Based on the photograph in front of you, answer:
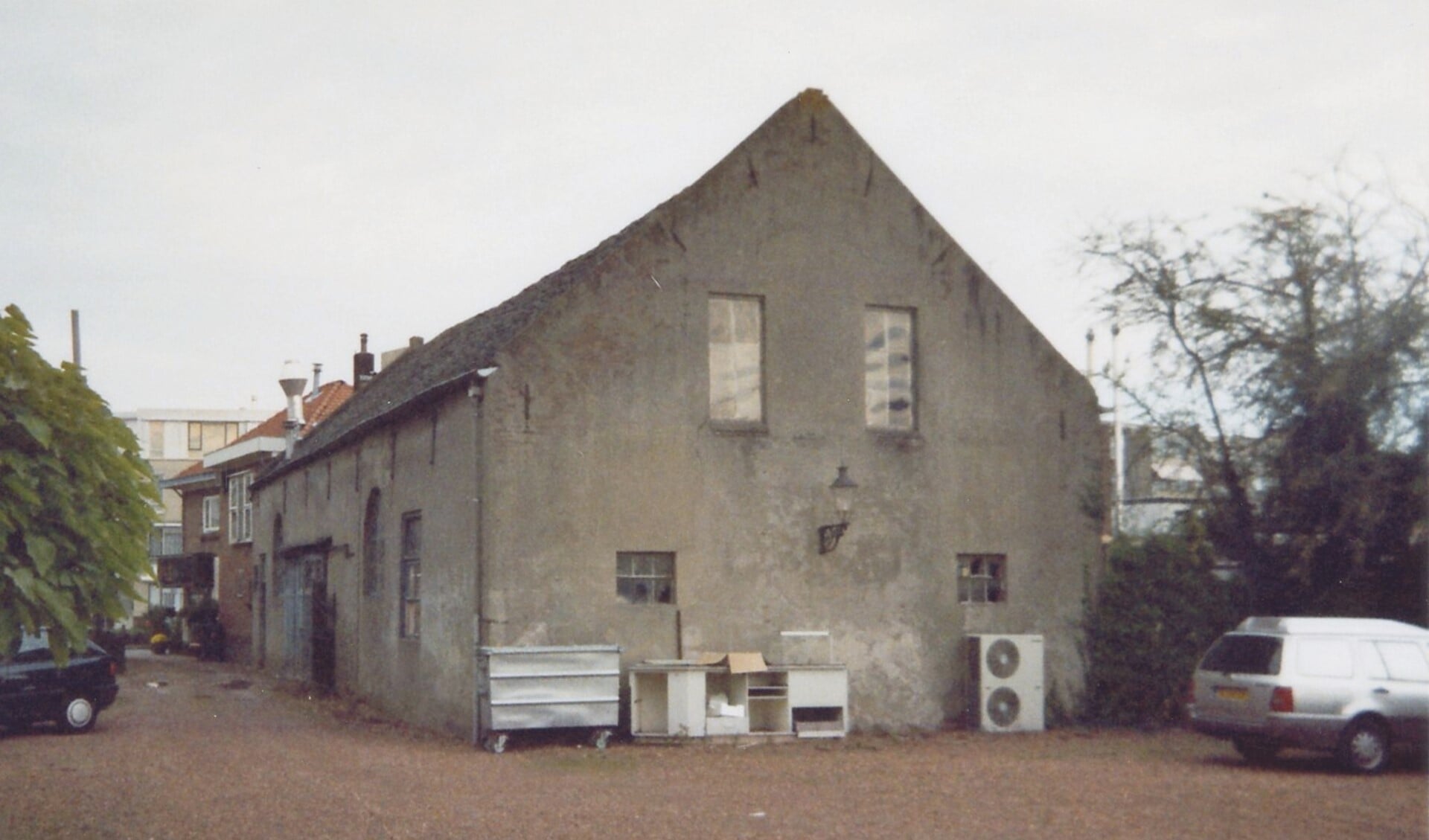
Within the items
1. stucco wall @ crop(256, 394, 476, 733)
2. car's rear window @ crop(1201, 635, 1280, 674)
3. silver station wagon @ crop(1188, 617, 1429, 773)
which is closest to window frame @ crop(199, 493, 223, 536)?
stucco wall @ crop(256, 394, 476, 733)

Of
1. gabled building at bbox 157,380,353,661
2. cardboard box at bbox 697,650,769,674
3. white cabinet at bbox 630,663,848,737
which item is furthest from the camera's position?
gabled building at bbox 157,380,353,661

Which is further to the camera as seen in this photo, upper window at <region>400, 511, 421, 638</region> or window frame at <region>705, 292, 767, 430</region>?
upper window at <region>400, 511, 421, 638</region>

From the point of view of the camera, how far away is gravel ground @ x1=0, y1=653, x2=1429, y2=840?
40.7ft

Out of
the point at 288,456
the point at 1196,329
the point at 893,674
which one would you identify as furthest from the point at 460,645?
the point at 288,456

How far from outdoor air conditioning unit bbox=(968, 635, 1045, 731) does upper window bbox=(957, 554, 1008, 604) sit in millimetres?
769

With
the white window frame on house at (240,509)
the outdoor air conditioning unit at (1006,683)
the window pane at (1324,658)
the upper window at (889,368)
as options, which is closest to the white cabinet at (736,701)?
the outdoor air conditioning unit at (1006,683)

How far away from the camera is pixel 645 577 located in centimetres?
1986

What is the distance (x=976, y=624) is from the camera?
70.9ft

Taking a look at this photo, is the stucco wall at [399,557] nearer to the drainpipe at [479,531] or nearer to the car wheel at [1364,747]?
the drainpipe at [479,531]

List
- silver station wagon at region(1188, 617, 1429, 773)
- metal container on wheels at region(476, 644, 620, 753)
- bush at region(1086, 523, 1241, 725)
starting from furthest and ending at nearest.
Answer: bush at region(1086, 523, 1241, 725) → metal container on wheels at region(476, 644, 620, 753) → silver station wagon at region(1188, 617, 1429, 773)

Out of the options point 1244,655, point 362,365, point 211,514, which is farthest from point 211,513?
point 1244,655

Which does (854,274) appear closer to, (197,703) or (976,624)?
(976,624)

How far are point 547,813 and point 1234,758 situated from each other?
355 inches

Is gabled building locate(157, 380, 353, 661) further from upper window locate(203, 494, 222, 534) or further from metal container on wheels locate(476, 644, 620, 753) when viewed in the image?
metal container on wheels locate(476, 644, 620, 753)
